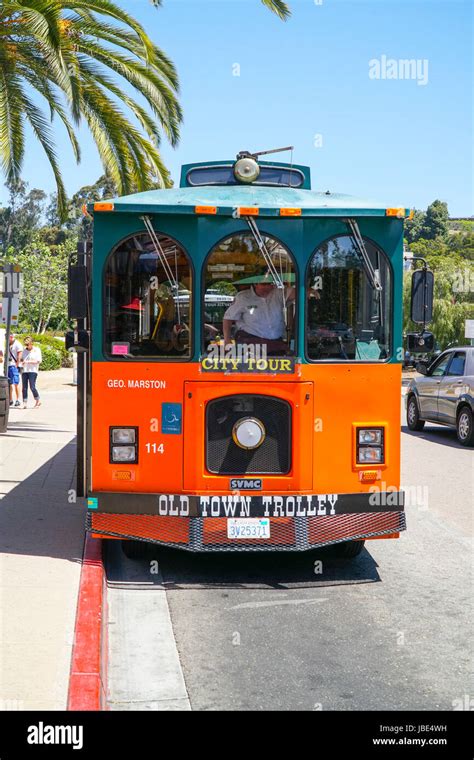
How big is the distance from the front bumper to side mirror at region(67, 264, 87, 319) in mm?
1556

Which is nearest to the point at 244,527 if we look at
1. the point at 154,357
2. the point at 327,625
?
the point at 327,625

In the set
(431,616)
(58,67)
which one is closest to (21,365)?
(58,67)

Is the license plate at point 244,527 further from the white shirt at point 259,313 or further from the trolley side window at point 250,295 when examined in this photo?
the white shirt at point 259,313

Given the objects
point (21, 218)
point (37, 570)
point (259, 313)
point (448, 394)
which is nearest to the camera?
point (37, 570)

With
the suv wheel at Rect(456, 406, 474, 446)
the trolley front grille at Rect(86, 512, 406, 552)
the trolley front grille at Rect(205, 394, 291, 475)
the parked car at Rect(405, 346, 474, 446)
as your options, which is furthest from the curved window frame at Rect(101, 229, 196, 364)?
the suv wheel at Rect(456, 406, 474, 446)

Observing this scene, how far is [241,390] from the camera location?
23.8 ft

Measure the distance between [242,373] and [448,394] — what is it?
11.3 m

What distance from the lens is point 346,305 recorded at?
7.48 metres

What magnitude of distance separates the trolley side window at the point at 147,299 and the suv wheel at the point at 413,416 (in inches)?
513

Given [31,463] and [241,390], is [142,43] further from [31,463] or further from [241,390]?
[241,390]

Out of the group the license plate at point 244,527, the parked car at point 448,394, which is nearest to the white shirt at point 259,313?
the license plate at point 244,527

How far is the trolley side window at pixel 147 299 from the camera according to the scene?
24.1ft

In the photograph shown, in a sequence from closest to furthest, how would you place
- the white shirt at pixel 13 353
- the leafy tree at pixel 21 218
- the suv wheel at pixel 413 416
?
the suv wheel at pixel 413 416 → the white shirt at pixel 13 353 → the leafy tree at pixel 21 218

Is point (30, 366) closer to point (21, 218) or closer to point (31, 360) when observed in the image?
point (31, 360)
